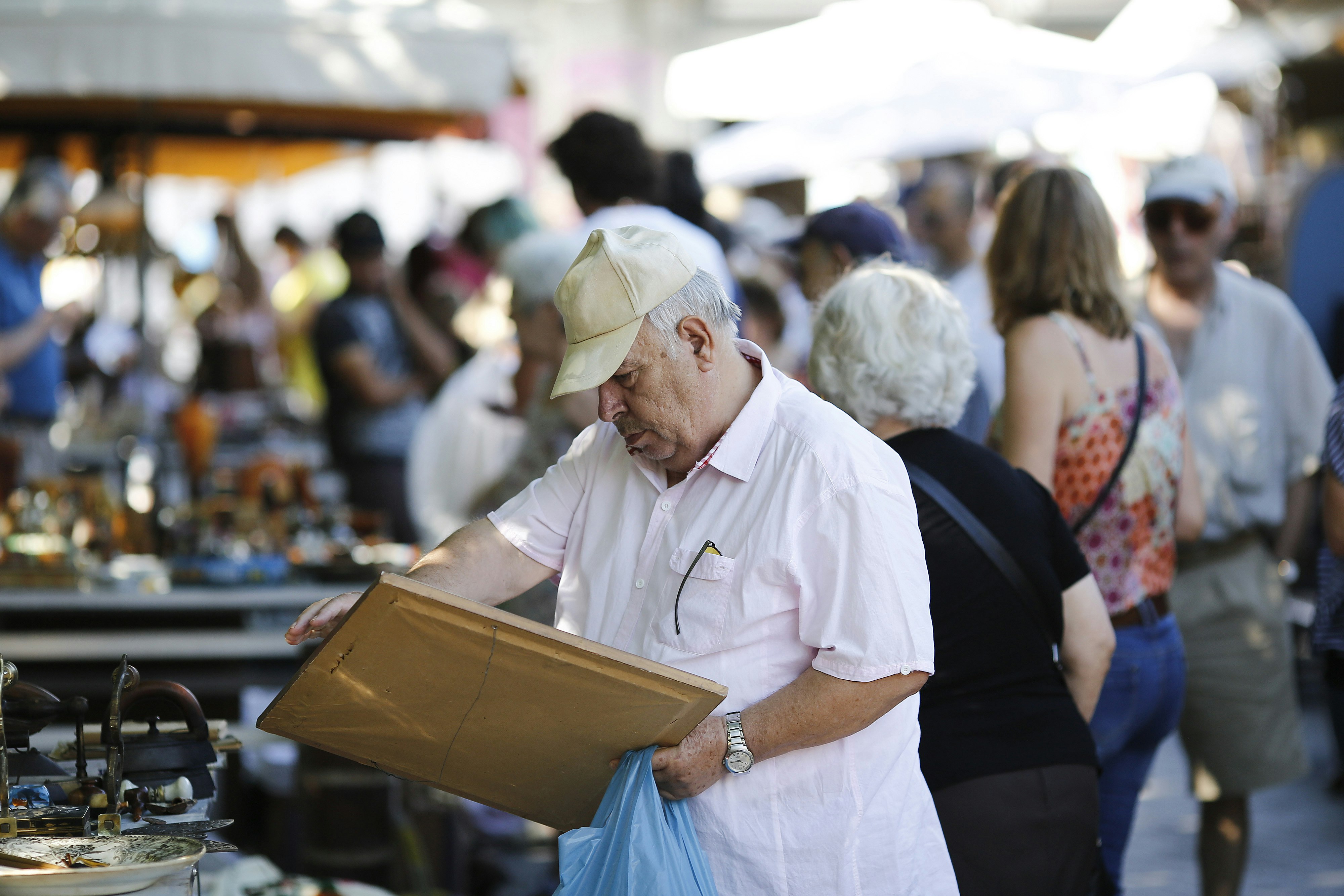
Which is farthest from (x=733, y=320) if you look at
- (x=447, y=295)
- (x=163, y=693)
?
(x=447, y=295)

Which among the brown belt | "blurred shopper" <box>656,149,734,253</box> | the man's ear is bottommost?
the brown belt

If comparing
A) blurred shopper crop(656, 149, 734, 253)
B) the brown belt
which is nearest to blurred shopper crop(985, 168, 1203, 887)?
the brown belt

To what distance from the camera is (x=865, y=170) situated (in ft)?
44.6

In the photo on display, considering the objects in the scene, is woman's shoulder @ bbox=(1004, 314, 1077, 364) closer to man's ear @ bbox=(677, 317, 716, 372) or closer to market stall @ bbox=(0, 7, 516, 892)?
man's ear @ bbox=(677, 317, 716, 372)

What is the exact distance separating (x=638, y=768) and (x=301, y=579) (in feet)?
8.61

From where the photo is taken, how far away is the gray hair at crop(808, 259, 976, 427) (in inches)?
98.0

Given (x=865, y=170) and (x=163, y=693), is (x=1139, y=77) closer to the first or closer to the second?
(x=163, y=693)

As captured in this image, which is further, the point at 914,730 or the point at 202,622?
the point at 202,622

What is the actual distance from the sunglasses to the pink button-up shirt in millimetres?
2048

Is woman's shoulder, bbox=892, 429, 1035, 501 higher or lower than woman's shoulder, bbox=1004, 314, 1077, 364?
lower

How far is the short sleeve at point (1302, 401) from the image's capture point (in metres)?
3.80

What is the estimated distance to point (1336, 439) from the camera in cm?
288

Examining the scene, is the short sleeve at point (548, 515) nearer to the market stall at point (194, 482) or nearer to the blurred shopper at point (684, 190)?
the market stall at point (194, 482)

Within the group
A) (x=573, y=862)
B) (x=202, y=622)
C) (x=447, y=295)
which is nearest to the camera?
(x=573, y=862)
